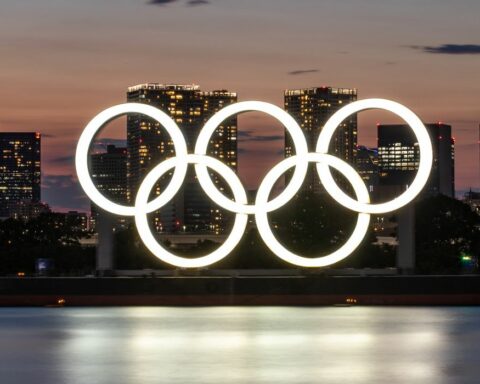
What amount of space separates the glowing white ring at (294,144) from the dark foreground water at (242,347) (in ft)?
20.6

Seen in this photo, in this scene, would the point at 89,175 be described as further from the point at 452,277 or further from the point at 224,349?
the point at 224,349

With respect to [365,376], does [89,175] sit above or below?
above

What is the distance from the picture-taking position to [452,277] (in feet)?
200

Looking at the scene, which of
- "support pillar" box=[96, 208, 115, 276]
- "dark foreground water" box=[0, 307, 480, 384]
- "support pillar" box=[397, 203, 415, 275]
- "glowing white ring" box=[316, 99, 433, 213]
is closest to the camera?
"dark foreground water" box=[0, 307, 480, 384]

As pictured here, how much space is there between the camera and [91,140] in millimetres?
60438

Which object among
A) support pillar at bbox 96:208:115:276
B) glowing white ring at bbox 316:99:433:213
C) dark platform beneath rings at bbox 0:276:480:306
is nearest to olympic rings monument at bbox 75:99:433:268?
glowing white ring at bbox 316:99:433:213

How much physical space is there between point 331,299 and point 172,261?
7.66 meters

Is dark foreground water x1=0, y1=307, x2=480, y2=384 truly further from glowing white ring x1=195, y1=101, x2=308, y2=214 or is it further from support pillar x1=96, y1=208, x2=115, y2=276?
support pillar x1=96, y1=208, x2=115, y2=276

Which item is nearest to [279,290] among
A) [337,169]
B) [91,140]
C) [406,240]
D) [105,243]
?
[337,169]

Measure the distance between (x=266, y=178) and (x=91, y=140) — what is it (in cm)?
823

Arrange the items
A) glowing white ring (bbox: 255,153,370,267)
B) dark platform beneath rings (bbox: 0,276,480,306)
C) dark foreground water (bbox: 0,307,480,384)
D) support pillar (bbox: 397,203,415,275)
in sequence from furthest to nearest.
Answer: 1. support pillar (bbox: 397,203,415,275)
2. dark platform beneath rings (bbox: 0,276,480,306)
3. glowing white ring (bbox: 255,153,370,267)
4. dark foreground water (bbox: 0,307,480,384)

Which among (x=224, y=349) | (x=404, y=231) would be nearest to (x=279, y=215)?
(x=404, y=231)

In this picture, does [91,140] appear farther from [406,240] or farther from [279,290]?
[406,240]

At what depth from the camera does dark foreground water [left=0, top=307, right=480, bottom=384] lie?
28828mm
